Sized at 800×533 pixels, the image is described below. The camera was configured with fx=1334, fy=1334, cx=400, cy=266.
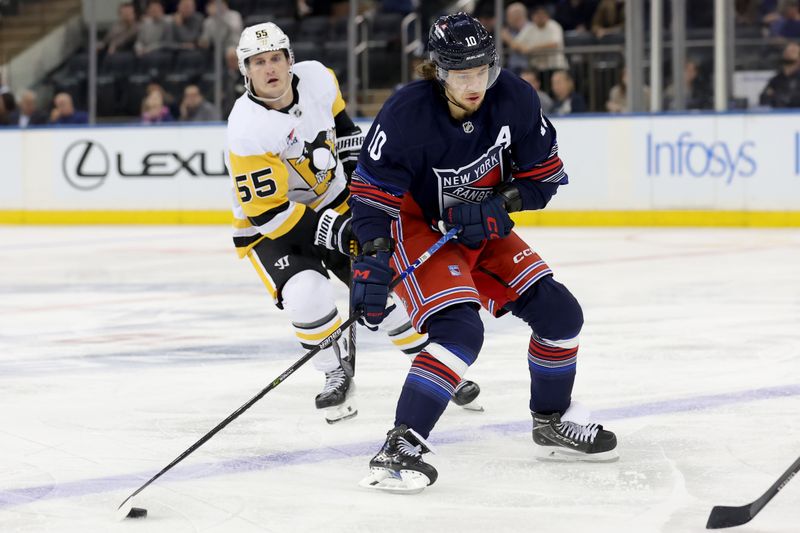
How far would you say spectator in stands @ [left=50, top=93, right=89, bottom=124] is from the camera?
1166 cm

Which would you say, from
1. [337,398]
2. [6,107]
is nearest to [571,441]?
[337,398]

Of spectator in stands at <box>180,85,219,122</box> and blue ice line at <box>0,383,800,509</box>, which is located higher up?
spectator in stands at <box>180,85,219,122</box>

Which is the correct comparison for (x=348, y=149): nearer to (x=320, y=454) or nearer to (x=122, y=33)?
(x=320, y=454)

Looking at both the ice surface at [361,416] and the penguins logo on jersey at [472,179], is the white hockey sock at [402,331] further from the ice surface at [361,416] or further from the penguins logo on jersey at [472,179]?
the penguins logo on jersey at [472,179]

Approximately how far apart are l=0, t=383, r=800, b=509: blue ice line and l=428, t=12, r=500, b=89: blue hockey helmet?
3.08ft

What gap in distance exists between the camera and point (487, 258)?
10.5 ft

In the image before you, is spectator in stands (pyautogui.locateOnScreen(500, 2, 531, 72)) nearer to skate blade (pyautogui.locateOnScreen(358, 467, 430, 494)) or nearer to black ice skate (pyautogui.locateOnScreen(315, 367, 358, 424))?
black ice skate (pyautogui.locateOnScreen(315, 367, 358, 424))

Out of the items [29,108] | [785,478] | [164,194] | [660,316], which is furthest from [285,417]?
[29,108]

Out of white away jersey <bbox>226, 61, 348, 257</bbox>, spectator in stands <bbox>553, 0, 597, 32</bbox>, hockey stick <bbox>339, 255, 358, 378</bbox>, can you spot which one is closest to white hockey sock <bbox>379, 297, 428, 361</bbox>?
hockey stick <bbox>339, 255, 358, 378</bbox>

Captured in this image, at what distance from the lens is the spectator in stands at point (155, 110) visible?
37.8ft

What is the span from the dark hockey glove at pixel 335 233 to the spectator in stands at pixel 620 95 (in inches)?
279

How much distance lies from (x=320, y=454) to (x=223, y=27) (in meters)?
8.73

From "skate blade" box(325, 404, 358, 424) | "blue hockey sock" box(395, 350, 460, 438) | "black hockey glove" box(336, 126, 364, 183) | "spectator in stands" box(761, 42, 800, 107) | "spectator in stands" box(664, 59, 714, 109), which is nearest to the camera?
"blue hockey sock" box(395, 350, 460, 438)

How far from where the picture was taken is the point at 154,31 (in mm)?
12117
